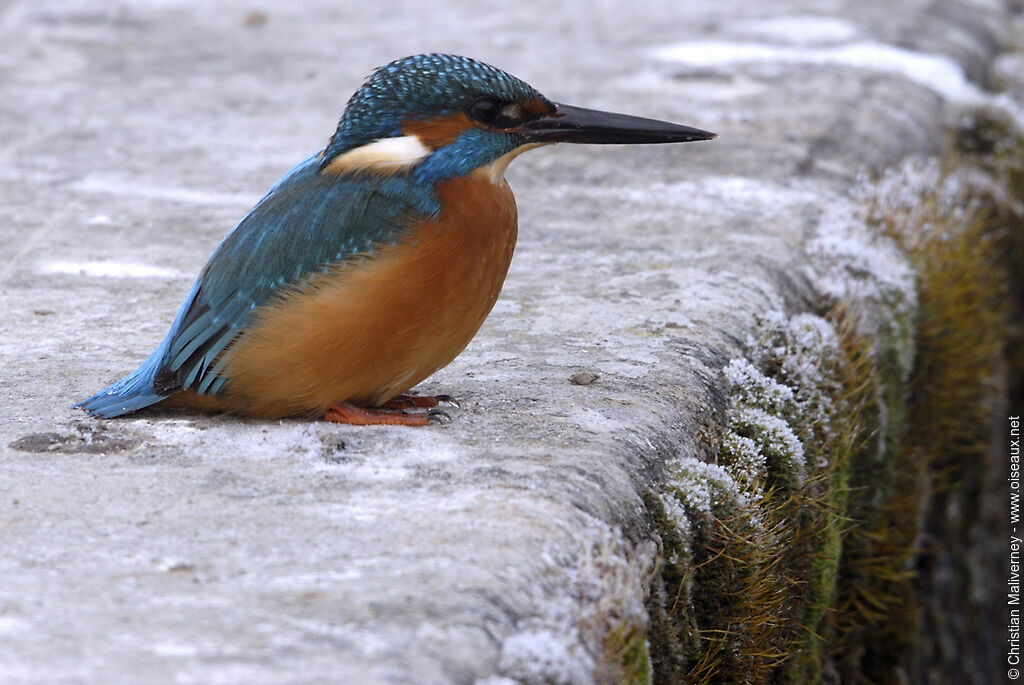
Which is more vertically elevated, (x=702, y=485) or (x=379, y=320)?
(x=379, y=320)

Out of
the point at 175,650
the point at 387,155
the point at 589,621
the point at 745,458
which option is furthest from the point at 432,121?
the point at 175,650

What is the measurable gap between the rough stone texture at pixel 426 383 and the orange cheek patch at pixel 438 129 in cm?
61

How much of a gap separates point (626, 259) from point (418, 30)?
3.36 m

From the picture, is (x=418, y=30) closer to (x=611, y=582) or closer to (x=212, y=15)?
(x=212, y=15)

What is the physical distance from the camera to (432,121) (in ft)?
9.18

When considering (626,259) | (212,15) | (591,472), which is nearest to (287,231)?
(591,472)

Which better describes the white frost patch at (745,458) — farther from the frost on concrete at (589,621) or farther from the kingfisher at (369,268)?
the kingfisher at (369,268)

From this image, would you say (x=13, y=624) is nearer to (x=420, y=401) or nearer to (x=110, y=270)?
(x=420, y=401)

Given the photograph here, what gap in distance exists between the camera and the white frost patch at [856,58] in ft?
19.7

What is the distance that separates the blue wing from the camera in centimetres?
270

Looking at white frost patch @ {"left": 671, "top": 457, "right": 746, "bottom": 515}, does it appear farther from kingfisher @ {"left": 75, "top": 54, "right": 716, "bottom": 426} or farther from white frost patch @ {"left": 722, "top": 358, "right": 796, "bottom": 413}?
kingfisher @ {"left": 75, "top": 54, "right": 716, "bottom": 426}

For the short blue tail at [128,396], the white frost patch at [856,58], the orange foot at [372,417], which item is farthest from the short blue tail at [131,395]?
the white frost patch at [856,58]

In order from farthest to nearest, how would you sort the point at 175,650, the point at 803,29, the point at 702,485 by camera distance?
the point at 803,29
the point at 702,485
the point at 175,650

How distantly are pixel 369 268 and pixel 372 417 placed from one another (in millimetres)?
351
